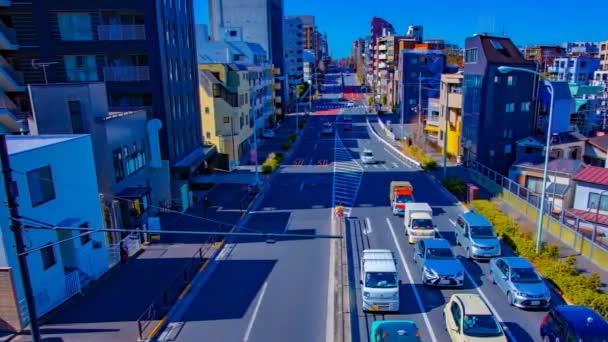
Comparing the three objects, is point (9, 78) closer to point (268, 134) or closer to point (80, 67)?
point (80, 67)

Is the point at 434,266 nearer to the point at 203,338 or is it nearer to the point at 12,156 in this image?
the point at 203,338

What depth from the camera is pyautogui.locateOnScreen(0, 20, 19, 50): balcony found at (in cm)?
3008

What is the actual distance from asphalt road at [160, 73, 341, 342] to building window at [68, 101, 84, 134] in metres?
9.43

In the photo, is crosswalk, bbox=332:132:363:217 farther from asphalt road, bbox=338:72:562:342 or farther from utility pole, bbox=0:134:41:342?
utility pole, bbox=0:134:41:342

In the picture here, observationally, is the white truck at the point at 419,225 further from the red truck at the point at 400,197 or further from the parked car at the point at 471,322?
the parked car at the point at 471,322

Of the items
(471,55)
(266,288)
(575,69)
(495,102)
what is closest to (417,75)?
(471,55)

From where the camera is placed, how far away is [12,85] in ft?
101

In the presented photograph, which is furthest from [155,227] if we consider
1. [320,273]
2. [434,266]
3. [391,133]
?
[391,133]

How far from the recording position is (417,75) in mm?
77688

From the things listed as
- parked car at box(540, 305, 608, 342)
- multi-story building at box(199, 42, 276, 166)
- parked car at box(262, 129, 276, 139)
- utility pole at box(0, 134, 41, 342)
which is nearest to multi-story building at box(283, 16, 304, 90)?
parked car at box(262, 129, 276, 139)

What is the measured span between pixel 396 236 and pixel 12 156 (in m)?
18.4

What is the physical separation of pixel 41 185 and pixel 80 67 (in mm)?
16947

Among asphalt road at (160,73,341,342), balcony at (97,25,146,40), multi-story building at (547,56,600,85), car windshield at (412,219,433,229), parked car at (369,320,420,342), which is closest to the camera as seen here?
parked car at (369,320,420,342)

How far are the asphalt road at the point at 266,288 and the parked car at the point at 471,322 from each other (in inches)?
167
